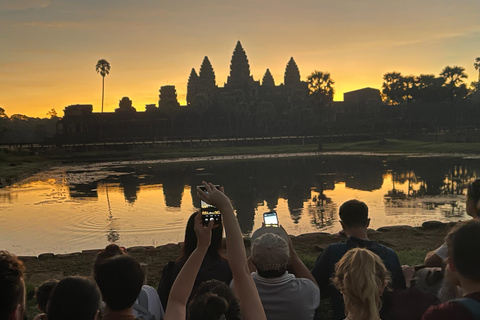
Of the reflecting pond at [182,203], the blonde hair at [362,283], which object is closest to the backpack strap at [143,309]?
the blonde hair at [362,283]

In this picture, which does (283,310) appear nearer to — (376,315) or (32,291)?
(376,315)

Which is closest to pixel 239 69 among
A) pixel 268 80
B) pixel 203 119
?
pixel 268 80

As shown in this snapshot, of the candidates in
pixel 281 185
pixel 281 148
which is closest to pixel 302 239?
pixel 281 185

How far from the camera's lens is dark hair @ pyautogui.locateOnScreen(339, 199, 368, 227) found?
3.87 meters

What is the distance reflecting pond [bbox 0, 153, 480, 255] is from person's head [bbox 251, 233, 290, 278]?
7385mm

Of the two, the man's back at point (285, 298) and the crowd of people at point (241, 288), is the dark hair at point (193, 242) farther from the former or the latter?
the man's back at point (285, 298)

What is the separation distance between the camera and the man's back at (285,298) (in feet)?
10.8

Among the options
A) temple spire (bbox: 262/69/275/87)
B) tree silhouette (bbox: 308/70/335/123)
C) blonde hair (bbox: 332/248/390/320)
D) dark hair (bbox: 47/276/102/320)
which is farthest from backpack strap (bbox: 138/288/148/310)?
temple spire (bbox: 262/69/275/87)

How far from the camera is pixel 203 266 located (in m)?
3.71

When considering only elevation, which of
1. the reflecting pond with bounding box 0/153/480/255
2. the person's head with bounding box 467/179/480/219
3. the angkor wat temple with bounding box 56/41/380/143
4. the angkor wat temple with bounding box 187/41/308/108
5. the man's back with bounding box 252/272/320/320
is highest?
the angkor wat temple with bounding box 187/41/308/108

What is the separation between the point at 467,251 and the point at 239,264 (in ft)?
3.71

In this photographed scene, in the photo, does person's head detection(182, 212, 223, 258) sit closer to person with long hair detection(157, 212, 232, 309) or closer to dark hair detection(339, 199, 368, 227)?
person with long hair detection(157, 212, 232, 309)

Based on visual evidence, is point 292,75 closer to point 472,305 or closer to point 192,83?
point 192,83

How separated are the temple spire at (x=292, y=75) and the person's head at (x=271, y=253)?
4357 inches
